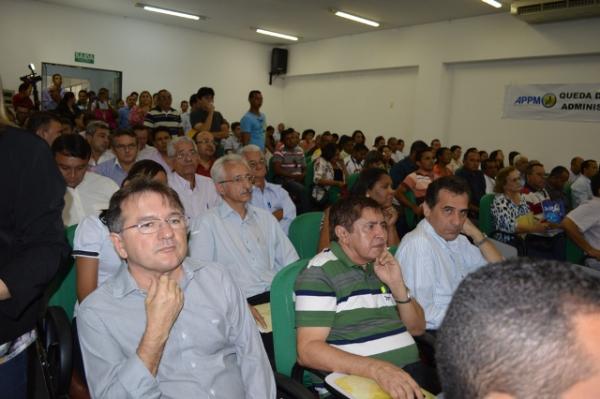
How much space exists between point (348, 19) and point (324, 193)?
5.79m

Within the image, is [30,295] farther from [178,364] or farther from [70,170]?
[70,170]

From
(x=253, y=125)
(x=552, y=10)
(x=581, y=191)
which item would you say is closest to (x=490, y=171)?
(x=581, y=191)

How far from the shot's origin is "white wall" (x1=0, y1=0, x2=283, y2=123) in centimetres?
996

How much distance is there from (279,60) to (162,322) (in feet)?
43.3

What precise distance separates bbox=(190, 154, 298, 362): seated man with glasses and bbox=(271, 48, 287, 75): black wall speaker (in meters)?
11.4

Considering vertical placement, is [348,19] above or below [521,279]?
above

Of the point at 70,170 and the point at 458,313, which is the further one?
the point at 70,170

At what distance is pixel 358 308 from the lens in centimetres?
191

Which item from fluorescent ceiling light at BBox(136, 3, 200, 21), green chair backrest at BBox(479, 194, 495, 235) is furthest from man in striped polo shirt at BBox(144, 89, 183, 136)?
fluorescent ceiling light at BBox(136, 3, 200, 21)

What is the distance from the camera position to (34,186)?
3.94 feet

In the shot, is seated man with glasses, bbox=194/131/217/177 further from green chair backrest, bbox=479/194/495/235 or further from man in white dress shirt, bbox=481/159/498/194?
man in white dress shirt, bbox=481/159/498/194

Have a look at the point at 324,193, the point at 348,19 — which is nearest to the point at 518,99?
the point at 348,19

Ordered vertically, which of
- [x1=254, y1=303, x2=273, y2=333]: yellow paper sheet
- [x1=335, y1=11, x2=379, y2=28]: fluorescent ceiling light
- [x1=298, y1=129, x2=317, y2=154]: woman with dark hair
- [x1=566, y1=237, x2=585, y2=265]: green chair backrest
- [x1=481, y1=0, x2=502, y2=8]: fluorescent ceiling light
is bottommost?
[x1=254, y1=303, x2=273, y2=333]: yellow paper sheet

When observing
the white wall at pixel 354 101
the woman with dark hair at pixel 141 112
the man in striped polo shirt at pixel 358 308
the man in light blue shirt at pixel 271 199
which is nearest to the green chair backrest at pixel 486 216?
the man in light blue shirt at pixel 271 199
